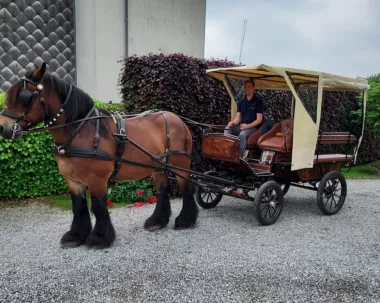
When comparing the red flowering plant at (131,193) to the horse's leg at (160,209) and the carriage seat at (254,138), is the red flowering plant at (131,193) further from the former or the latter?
the carriage seat at (254,138)

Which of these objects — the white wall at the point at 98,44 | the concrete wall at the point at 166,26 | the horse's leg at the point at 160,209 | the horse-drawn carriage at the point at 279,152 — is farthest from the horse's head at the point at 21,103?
the concrete wall at the point at 166,26

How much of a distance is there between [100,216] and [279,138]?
2.89m

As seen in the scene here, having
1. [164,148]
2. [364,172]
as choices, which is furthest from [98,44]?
[364,172]

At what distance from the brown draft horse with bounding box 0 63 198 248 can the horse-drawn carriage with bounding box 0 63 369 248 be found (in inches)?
0.4

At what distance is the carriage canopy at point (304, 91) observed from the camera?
4.99m

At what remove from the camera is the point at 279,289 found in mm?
3387

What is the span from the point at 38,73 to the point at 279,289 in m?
3.16

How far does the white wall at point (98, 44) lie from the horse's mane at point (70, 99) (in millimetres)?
6388

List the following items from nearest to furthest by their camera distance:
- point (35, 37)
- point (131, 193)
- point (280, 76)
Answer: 1. point (280, 76)
2. point (131, 193)
3. point (35, 37)

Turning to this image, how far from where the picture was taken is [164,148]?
4672 millimetres

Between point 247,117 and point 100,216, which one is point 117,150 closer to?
point 100,216

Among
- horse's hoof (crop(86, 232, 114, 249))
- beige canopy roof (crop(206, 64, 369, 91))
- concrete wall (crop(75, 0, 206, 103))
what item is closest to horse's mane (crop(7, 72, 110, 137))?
horse's hoof (crop(86, 232, 114, 249))

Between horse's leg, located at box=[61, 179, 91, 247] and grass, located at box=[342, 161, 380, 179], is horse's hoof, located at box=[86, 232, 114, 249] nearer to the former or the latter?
horse's leg, located at box=[61, 179, 91, 247]

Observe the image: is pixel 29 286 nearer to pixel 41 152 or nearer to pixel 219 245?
pixel 219 245
